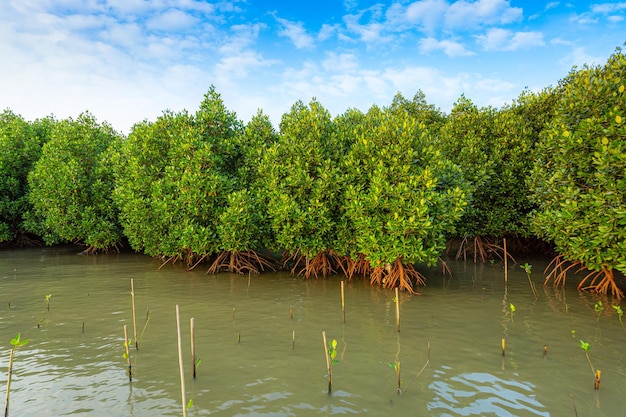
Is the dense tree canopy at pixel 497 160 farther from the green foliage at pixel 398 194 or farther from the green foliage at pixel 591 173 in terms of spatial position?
the green foliage at pixel 591 173

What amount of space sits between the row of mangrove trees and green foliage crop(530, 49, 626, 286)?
3cm

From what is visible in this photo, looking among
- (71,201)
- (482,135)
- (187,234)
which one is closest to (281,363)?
(187,234)

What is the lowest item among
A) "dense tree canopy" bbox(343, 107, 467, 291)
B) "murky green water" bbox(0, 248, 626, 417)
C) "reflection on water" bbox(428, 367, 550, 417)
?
"reflection on water" bbox(428, 367, 550, 417)

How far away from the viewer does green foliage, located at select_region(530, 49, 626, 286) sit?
834 cm

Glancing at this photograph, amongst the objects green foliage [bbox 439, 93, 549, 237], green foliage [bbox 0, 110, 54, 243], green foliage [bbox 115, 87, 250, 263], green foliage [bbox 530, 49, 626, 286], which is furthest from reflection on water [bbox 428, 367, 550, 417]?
green foliage [bbox 0, 110, 54, 243]

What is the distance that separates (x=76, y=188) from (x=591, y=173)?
61.1ft

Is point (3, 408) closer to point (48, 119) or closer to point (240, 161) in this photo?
point (240, 161)

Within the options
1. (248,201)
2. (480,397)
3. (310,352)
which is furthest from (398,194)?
(480,397)

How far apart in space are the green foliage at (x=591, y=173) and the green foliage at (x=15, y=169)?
22.6 meters

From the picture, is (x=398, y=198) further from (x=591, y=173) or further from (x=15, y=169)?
(x=15, y=169)

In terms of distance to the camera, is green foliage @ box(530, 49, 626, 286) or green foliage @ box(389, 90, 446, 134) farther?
green foliage @ box(389, 90, 446, 134)

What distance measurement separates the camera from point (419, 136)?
36.8ft

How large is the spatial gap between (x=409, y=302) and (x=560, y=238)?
4029 mm

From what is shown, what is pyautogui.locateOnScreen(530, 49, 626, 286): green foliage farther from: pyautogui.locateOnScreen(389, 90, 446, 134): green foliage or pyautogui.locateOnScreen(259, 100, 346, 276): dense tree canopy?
pyautogui.locateOnScreen(389, 90, 446, 134): green foliage
